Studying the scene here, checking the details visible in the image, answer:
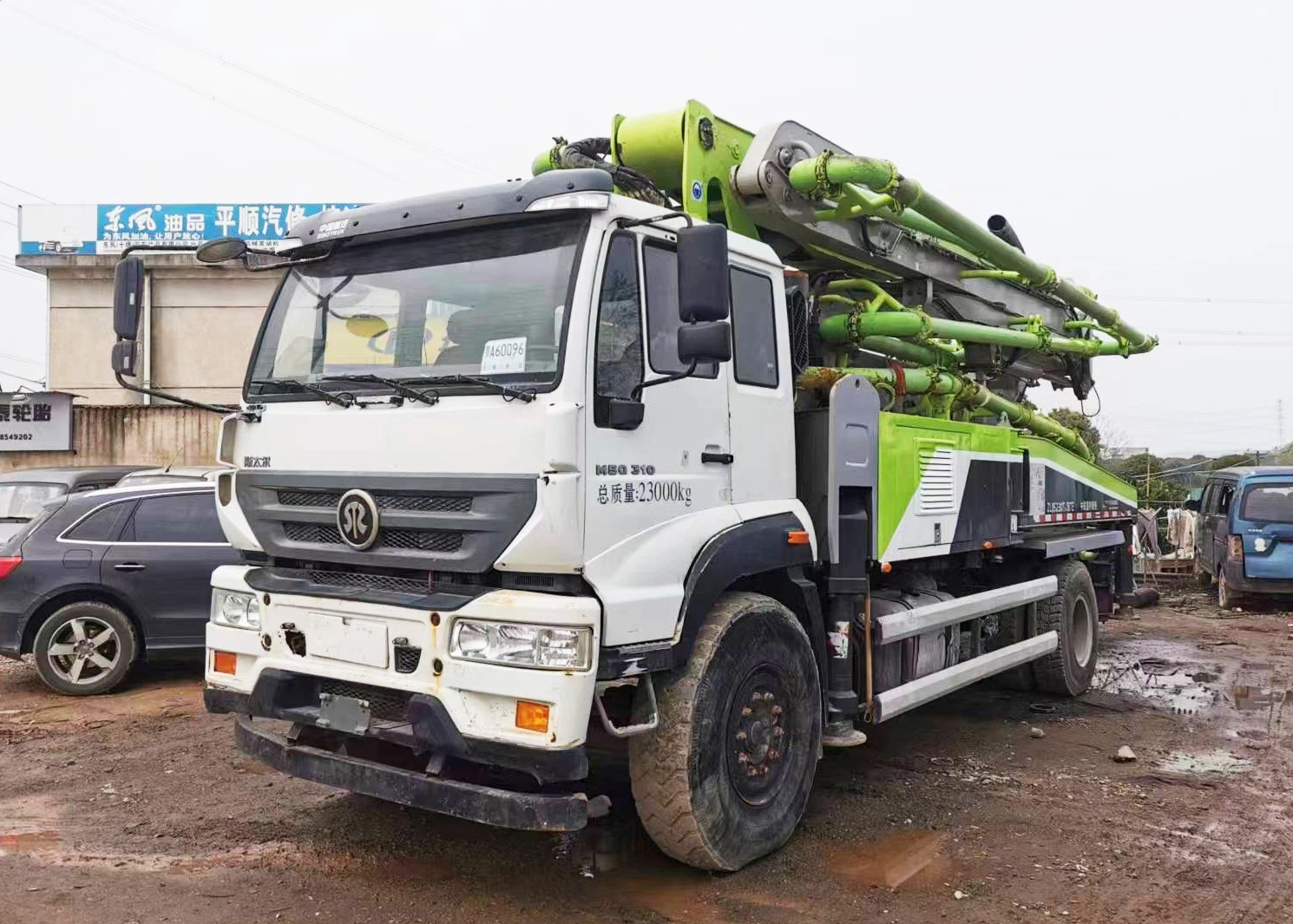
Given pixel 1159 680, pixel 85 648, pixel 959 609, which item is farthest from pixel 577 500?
pixel 1159 680

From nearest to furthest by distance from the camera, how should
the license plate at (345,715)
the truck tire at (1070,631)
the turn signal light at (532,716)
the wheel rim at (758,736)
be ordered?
the turn signal light at (532,716), the license plate at (345,715), the wheel rim at (758,736), the truck tire at (1070,631)

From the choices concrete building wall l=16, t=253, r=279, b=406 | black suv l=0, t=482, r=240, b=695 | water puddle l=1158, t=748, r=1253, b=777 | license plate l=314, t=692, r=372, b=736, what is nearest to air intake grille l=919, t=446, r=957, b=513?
water puddle l=1158, t=748, r=1253, b=777

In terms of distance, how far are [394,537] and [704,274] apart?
1.59 metres

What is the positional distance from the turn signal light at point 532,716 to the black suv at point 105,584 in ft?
16.6

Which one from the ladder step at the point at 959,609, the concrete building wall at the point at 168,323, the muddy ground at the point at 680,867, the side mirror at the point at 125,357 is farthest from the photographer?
the concrete building wall at the point at 168,323

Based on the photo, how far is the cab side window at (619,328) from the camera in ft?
13.0

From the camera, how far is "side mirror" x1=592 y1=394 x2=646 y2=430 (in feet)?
12.8

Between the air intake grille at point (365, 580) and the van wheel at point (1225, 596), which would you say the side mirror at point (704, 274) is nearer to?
the air intake grille at point (365, 580)

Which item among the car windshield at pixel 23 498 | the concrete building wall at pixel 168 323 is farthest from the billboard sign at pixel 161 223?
the car windshield at pixel 23 498

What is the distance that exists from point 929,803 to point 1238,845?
142 cm

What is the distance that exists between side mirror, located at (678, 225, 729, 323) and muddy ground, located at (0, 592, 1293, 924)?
2.33 meters

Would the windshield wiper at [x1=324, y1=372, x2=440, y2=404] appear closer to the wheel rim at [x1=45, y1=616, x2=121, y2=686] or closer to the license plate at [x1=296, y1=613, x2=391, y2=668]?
the license plate at [x1=296, y1=613, x2=391, y2=668]

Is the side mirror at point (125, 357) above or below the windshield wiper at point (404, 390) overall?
above

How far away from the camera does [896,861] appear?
464cm
